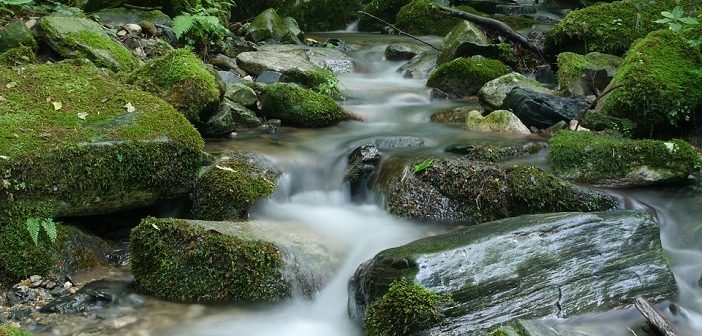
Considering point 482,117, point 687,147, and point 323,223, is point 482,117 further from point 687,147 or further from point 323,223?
point 323,223

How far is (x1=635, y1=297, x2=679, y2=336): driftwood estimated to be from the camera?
353 cm

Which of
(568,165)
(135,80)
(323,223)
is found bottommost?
(323,223)

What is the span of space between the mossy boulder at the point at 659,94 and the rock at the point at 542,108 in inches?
13.8

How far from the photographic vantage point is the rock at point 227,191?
15.9 ft

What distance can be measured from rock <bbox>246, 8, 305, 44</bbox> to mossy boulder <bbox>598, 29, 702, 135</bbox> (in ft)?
22.9

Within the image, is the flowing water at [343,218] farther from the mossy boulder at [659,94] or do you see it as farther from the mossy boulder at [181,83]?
the mossy boulder at [659,94]

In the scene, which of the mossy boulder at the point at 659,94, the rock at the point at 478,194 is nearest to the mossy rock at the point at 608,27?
the mossy boulder at the point at 659,94

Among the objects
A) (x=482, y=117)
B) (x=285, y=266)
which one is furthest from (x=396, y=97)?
(x=285, y=266)

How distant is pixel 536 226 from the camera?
13.0ft

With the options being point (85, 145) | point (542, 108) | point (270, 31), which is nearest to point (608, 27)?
point (542, 108)

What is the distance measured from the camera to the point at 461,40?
1039 cm

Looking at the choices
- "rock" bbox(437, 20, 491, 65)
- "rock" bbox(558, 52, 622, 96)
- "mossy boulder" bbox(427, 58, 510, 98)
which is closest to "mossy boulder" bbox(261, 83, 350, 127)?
"mossy boulder" bbox(427, 58, 510, 98)

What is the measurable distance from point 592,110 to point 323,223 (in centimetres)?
390

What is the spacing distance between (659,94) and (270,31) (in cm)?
776
